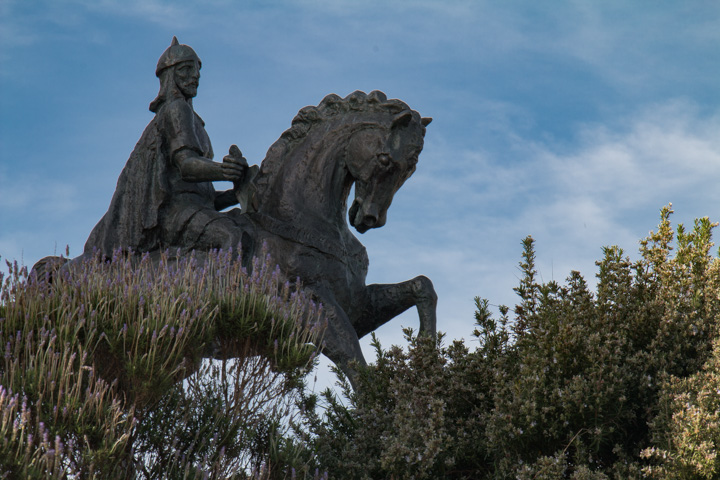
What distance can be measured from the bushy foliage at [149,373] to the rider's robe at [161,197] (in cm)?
176

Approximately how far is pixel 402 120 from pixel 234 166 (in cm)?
157

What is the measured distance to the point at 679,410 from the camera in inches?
239

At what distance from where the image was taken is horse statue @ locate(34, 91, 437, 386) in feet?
27.8

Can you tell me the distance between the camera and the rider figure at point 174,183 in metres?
8.69

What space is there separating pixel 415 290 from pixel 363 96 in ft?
6.10

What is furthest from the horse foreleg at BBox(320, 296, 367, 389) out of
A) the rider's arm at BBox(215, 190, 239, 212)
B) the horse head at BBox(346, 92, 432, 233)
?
the rider's arm at BBox(215, 190, 239, 212)

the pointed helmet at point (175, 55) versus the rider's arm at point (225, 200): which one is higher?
the pointed helmet at point (175, 55)

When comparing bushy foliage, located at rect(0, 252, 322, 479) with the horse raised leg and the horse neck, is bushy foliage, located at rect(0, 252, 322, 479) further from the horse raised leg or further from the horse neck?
the horse neck

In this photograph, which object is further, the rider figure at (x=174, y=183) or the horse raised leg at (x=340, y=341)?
the rider figure at (x=174, y=183)

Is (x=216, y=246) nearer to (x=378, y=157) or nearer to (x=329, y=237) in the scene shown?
(x=329, y=237)

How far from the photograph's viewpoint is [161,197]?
8.97 meters

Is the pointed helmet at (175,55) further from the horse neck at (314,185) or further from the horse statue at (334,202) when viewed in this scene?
the horse neck at (314,185)

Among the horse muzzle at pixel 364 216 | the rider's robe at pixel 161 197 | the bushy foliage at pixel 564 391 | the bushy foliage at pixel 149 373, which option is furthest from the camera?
the rider's robe at pixel 161 197

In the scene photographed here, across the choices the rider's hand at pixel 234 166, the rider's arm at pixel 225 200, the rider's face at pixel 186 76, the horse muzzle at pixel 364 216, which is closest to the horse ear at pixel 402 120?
the horse muzzle at pixel 364 216
